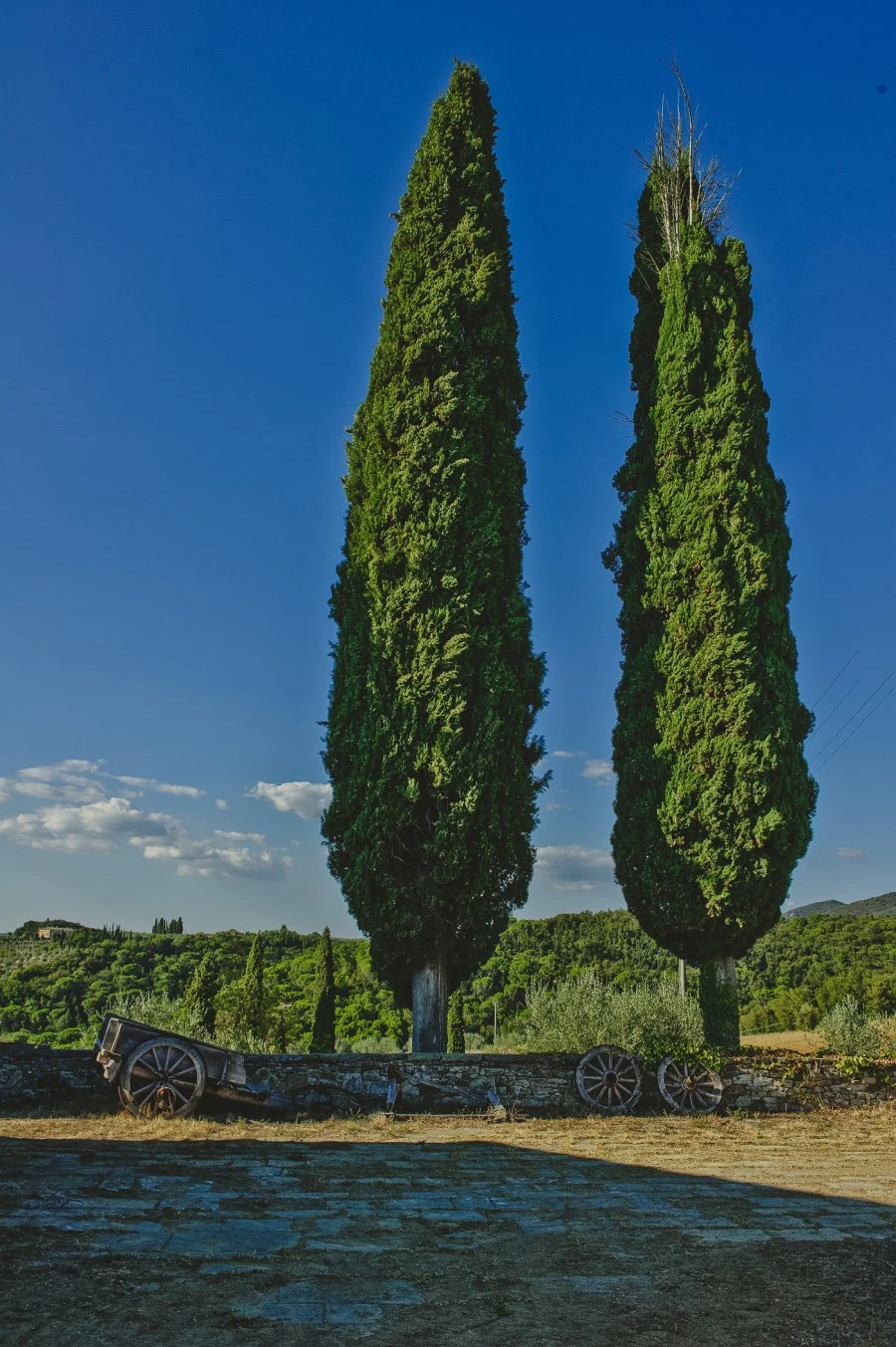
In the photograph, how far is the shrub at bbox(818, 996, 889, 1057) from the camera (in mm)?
15878

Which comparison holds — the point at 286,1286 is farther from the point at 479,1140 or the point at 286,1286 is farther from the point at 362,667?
the point at 362,667

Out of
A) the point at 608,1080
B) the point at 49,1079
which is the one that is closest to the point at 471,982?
the point at 608,1080

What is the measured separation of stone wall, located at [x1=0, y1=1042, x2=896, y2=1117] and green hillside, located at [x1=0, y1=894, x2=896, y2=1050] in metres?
14.7

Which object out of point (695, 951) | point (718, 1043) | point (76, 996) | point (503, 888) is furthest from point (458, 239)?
point (76, 996)

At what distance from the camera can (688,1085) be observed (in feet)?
38.4

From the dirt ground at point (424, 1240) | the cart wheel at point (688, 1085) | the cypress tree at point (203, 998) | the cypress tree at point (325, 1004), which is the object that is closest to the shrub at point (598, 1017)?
the cart wheel at point (688, 1085)

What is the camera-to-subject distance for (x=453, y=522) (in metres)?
13.9

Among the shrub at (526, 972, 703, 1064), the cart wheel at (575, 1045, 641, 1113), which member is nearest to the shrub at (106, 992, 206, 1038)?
the shrub at (526, 972, 703, 1064)

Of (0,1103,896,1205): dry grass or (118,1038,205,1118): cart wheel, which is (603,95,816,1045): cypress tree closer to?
(0,1103,896,1205): dry grass

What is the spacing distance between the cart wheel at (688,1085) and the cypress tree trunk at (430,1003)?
9.86 ft

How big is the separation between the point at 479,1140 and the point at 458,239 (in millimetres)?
13079

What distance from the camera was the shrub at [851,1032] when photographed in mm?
15878

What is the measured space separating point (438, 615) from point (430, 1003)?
5.51 m

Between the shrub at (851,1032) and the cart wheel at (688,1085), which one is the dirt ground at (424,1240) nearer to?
the cart wheel at (688,1085)
